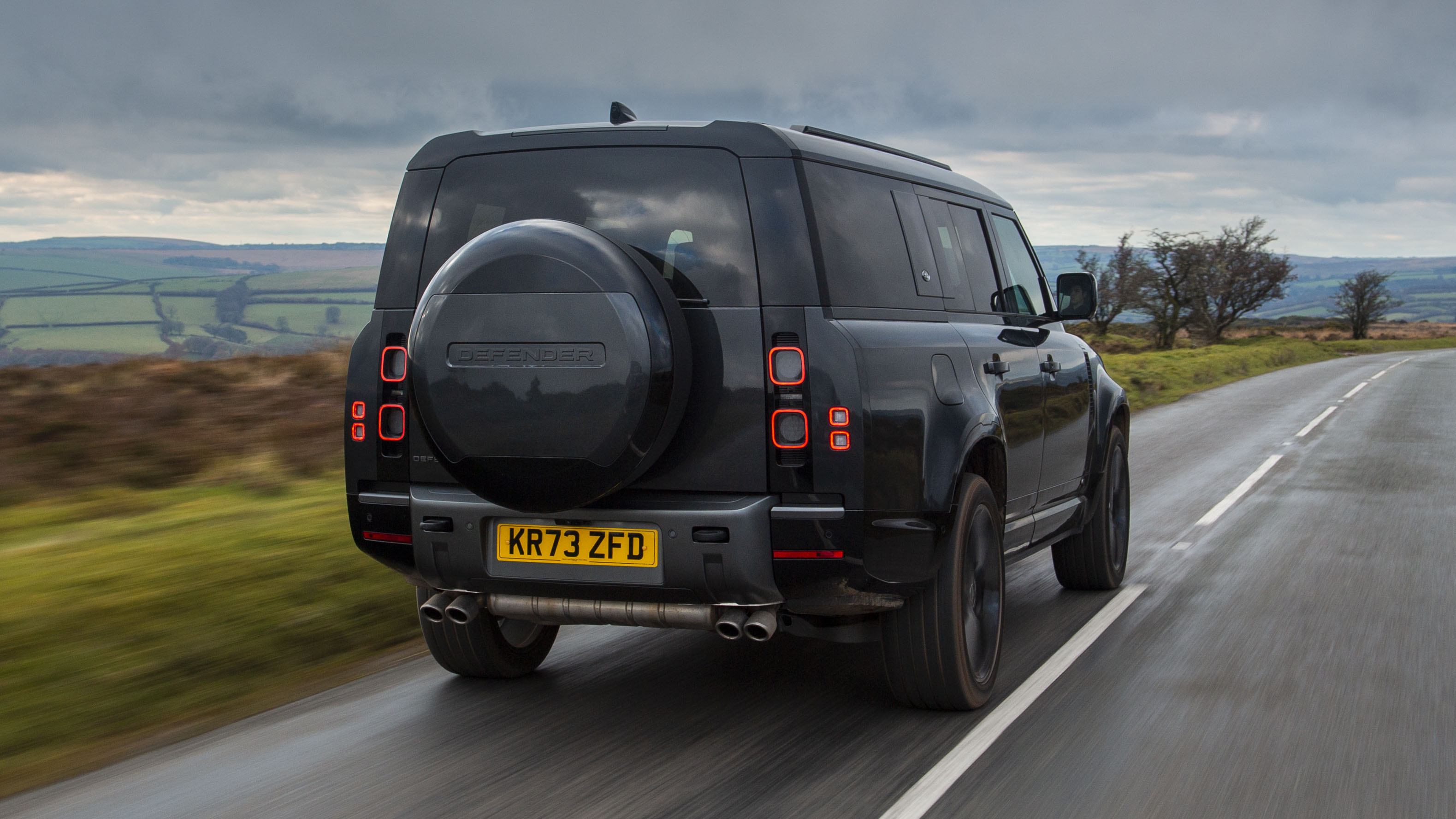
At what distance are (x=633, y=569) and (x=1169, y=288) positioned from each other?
63.4m

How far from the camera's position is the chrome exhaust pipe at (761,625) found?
3816 millimetres

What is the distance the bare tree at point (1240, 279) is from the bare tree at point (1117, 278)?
3956 mm

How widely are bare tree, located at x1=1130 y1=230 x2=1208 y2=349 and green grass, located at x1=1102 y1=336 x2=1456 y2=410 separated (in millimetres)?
3150

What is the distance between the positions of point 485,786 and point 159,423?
303 inches

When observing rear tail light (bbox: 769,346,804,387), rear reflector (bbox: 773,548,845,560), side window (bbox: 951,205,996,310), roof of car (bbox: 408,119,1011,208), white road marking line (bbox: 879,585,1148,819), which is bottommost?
white road marking line (bbox: 879,585,1148,819)

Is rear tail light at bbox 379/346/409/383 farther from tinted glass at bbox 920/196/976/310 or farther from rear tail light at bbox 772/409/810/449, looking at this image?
tinted glass at bbox 920/196/976/310

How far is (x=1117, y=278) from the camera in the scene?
62.6 metres

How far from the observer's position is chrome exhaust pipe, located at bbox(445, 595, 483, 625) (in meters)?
4.15

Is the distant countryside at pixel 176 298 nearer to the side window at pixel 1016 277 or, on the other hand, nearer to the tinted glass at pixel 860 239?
the side window at pixel 1016 277

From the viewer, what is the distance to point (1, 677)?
4418 millimetres

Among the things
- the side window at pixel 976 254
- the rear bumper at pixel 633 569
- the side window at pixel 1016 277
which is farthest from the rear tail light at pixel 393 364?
Answer: the side window at pixel 1016 277

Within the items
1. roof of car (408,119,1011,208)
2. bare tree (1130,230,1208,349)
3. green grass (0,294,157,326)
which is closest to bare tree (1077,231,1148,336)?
bare tree (1130,230,1208,349)

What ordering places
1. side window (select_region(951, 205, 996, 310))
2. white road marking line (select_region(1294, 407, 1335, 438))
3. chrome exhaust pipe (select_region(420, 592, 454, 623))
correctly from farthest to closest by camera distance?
white road marking line (select_region(1294, 407, 1335, 438)) → side window (select_region(951, 205, 996, 310)) → chrome exhaust pipe (select_region(420, 592, 454, 623))

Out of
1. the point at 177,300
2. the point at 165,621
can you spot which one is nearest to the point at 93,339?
the point at 177,300
